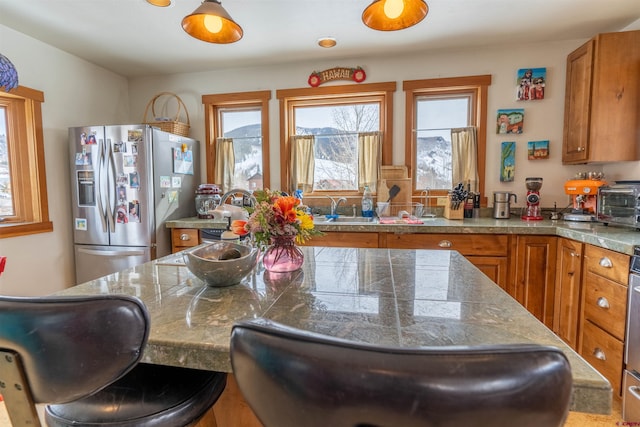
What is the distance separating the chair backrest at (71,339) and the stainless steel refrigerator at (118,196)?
229 cm

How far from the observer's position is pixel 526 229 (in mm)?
2193

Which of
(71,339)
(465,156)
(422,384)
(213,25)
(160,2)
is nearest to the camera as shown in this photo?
(422,384)

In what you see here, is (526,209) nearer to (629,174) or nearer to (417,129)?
Result: (629,174)

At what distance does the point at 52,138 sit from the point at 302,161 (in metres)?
2.20

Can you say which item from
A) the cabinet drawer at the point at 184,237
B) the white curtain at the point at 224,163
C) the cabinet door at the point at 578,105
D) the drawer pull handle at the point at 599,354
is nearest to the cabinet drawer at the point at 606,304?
the drawer pull handle at the point at 599,354

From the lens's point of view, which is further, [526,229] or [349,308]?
[526,229]

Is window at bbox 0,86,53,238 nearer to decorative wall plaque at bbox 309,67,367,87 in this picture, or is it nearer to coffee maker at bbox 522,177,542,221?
decorative wall plaque at bbox 309,67,367,87

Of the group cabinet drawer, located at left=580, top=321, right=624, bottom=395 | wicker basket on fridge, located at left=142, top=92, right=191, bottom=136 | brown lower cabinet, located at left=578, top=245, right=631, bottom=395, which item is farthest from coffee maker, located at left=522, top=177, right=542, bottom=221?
wicker basket on fridge, located at left=142, top=92, right=191, bottom=136

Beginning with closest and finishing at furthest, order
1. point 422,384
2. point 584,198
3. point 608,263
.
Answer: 1. point 422,384
2. point 608,263
3. point 584,198

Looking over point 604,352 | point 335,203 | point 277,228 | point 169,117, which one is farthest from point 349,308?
point 169,117

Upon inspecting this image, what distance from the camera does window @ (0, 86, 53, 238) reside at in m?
2.45

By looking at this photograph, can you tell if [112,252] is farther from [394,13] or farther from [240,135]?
[394,13]

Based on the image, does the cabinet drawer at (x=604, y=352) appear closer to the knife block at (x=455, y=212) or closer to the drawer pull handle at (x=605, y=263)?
the drawer pull handle at (x=605, y=263)

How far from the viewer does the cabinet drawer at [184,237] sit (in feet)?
9.06
